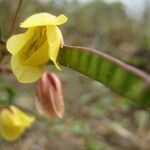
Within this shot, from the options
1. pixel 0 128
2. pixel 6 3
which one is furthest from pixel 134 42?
pixel 0 128

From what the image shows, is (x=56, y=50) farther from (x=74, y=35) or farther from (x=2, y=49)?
(x=74, y=35)

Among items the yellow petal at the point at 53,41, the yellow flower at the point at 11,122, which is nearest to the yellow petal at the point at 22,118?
the yellow flower at the point at 11,122

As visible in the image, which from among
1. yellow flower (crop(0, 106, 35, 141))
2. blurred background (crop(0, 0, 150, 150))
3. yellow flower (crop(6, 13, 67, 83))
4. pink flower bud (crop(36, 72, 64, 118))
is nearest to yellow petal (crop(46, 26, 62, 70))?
yellow flower (crop(6, 13, 67, 83))

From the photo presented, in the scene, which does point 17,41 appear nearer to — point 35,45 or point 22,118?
point 35,45

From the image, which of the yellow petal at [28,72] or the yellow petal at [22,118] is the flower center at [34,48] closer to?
the yellow petal at [28,72]

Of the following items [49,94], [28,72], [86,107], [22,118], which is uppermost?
[28,72]

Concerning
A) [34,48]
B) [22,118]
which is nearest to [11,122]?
[22,118]
